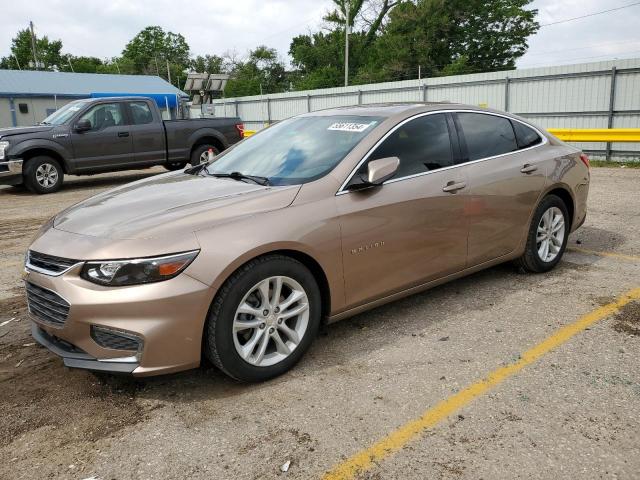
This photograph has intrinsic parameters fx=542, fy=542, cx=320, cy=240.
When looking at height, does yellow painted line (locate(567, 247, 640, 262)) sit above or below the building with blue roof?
below

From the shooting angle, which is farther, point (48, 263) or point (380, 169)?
point (380, 169)

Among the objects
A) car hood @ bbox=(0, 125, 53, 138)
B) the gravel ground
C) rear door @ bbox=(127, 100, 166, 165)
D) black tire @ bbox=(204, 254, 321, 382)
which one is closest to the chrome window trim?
black tire @ bbox=(204, 254, 321, 382)

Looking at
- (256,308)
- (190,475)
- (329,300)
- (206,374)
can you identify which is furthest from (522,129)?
(190,475)

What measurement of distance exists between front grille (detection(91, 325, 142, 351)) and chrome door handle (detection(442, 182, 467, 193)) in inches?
91.6

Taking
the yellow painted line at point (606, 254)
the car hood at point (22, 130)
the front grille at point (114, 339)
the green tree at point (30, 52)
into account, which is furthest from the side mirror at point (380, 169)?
the green tree at point (30, 52)

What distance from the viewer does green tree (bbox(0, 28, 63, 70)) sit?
85.4m

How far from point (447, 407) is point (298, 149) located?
201cm

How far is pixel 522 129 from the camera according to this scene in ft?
15.7

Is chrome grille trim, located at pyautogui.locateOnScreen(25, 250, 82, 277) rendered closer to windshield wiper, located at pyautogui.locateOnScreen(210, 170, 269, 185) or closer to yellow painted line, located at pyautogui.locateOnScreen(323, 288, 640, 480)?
windshield wiper, located at pyautogui.locateOnScreen(210, 170, 269, 185)

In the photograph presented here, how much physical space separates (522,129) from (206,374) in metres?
3.41

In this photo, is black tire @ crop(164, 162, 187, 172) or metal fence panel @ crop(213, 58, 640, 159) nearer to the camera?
black tire @ crop(164, 162, 187, 172)

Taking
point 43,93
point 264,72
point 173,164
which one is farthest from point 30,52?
point 173,164

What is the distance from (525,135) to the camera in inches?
188

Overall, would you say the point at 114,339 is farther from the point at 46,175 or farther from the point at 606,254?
the point at 46,175
